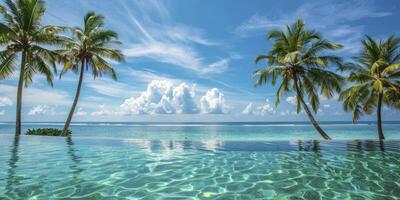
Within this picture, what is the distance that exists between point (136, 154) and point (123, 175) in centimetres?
307

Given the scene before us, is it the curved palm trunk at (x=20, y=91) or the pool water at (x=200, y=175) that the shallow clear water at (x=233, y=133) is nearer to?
the curved palm trunk at (x=20, y=91)

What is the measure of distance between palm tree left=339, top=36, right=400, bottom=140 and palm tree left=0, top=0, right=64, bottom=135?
1837cm

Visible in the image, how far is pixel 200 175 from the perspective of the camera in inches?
232

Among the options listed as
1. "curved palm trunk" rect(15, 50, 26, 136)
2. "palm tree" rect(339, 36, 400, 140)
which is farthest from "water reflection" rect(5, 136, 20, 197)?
"palm tree" rect(339, 36, 400, 140)

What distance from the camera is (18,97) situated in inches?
650

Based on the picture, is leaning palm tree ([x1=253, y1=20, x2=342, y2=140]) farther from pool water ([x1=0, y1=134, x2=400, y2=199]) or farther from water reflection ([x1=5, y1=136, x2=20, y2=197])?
water reflection ([x1=5, y1=136, x2=20, y2=197])

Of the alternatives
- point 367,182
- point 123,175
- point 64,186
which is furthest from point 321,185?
point 64,186

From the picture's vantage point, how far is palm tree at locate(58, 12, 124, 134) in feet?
58.6

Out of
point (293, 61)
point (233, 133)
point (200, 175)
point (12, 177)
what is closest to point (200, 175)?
point (200, 175)

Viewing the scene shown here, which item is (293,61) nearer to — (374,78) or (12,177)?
(374,78)

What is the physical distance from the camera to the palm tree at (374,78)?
15141 millimetres

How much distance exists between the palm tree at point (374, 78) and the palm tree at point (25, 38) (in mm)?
18366

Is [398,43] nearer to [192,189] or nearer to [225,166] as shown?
[225,166]

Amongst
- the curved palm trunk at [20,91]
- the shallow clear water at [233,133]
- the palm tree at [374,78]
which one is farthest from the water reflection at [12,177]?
the shallow clear water at [233,133]
